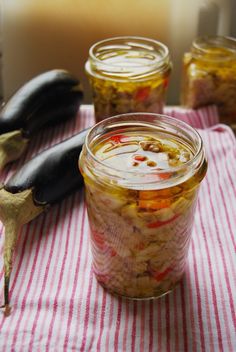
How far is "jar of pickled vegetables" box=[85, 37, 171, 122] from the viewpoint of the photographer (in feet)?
2.99

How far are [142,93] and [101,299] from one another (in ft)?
1.19

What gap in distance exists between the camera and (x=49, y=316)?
0.66 meters

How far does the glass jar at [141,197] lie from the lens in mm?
609

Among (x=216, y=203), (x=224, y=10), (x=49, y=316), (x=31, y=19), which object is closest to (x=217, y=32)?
(x=224, y=10)

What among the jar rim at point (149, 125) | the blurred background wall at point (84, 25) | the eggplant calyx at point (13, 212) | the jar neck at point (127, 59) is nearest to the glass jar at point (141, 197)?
the jar rim at point (149, 125)

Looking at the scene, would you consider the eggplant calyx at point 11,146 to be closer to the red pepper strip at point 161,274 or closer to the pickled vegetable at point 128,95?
the pickled vegetable at point 128,95

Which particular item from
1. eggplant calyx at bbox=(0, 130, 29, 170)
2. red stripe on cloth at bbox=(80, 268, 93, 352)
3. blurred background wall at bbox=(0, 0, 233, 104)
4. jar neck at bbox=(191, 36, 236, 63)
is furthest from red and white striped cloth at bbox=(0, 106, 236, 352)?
blurred background wall at bbox=(0, 0, 233, 104)

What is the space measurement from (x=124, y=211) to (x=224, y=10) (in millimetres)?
699

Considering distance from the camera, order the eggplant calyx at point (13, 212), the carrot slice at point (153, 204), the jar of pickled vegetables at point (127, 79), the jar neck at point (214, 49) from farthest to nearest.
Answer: the jar neck at point (214, 49) → the jar of pickled vegetables at point (127, 79) → the eggplant calyx at point (13, 212) → the carrot slice at point (153, 204)

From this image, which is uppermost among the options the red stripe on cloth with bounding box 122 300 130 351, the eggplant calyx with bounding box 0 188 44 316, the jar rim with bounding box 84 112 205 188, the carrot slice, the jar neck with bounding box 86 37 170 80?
the jar rim with bounding box 84 112 205 188

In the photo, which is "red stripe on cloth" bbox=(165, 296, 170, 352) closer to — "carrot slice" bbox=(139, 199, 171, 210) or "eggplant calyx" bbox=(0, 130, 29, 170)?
"carrot slice" bbox=(139, 199, 171, 210)

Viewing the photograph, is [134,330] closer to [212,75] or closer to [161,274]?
[161,274]

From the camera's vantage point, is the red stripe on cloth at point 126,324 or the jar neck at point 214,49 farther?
the jar neck at point 214,49

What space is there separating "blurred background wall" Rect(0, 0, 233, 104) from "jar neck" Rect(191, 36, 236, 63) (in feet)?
0.40
